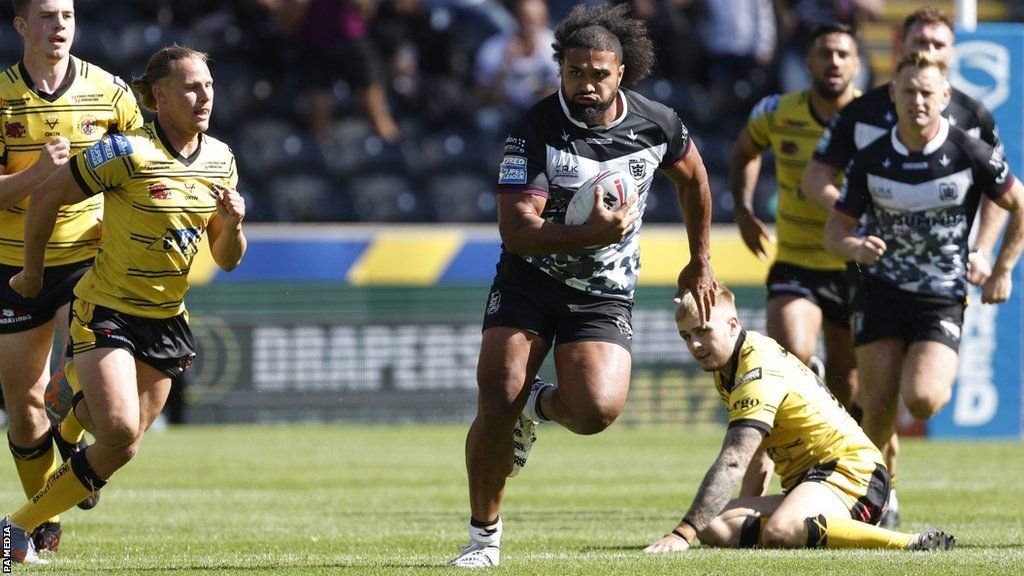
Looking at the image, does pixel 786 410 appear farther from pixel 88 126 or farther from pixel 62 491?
pixel 88 126

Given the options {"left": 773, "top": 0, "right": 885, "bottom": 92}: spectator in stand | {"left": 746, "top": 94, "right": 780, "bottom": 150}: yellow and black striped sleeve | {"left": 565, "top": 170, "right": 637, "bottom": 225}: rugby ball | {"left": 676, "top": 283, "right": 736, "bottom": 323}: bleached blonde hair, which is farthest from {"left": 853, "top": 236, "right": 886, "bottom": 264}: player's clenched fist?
{"left": 773, "top": 0, "right": 885, "bottom": 92}: spectator in stand

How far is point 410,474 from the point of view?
38.5 ft

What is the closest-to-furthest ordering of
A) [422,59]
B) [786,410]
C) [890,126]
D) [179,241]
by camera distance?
1. [179,241]
2. [786,410]
3. [890,126]
4. [422,59]

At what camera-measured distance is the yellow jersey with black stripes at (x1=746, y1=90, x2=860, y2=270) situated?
9391mm

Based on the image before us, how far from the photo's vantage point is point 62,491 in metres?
6.68

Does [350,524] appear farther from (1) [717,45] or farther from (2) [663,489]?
(1) [717,45]

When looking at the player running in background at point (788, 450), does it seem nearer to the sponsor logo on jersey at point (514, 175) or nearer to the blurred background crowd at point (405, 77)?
the sponsor logo on jersey at point (514, 175)

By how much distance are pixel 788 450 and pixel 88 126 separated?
3.58 metres

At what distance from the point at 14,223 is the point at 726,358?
3369 millimetres

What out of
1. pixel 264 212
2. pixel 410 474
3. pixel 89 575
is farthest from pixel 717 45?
pixel 89 575

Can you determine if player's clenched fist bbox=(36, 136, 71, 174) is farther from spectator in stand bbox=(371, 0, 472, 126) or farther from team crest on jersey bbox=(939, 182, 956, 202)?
spectator in stand bbox=(371, 0, 472, 126)

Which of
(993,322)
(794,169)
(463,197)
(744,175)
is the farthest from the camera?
(463,197)

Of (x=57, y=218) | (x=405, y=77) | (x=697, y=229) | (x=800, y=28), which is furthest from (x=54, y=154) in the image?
(x=800, y=28)

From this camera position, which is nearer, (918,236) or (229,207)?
(229,207)
